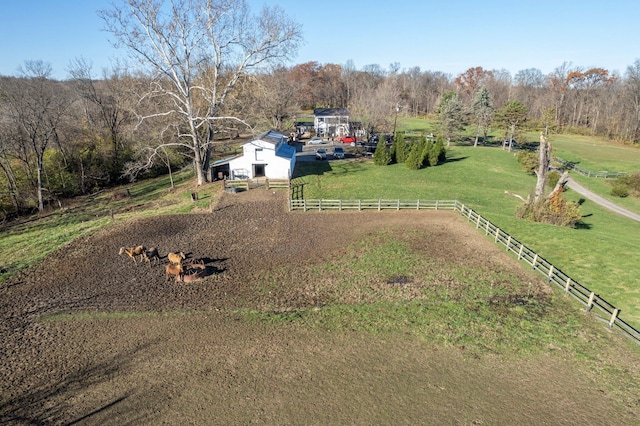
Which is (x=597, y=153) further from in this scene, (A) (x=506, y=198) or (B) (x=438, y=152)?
(A) (x=506, y=198)

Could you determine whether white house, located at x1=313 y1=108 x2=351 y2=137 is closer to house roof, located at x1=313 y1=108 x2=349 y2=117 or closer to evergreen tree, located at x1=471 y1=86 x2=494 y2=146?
house roof, located at x1=313 y1=108 x2=349 y2=117

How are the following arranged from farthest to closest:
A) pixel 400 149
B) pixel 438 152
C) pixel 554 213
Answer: pixel 400 149 → pixel 438 152 → pixel 554 213

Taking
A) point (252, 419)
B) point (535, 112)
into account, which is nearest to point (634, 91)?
→ point (535, 112)

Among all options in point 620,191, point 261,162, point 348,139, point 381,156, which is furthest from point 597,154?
point 261,162

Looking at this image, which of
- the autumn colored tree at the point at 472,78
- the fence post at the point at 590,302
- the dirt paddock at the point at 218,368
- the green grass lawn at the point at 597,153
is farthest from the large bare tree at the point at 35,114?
the autumn colored tree at the point at 472,78

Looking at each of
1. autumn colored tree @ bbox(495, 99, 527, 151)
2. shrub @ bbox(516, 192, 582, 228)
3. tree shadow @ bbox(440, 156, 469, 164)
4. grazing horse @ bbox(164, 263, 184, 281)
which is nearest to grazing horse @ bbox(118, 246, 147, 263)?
grazing horse @ bbox(164, 263, 184, 281)
